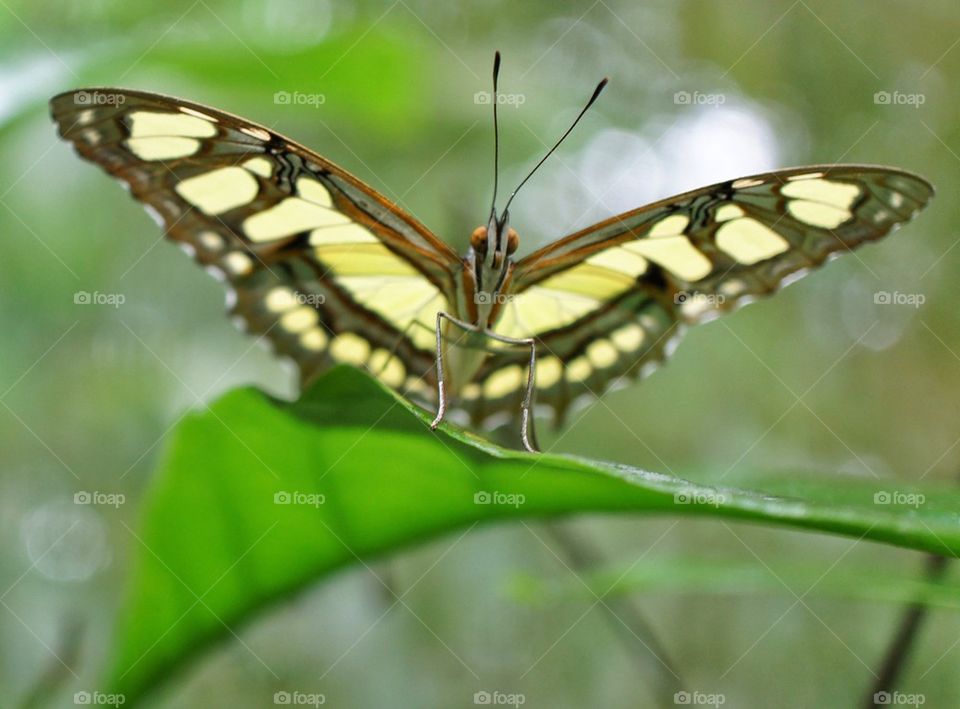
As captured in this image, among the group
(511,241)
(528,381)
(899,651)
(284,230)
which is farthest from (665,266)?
(899,651)

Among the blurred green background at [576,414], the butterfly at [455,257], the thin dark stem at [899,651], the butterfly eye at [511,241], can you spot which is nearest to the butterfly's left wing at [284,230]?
the butterfly at [455,257]

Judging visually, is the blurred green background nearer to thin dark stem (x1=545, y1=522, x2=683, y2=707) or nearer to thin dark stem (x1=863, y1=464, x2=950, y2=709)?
thin dark stem (x1=545, y1=522, x2=683, y2=707)

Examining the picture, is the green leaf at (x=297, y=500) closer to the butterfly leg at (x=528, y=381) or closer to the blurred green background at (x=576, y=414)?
the butterfly leg at (x=528, y=381)

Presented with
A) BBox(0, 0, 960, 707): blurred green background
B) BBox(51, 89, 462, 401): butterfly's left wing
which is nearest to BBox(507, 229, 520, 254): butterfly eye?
BBox(51, 89, 462, 401): butterfly's left wing

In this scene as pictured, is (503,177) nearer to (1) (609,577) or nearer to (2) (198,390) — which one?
(2) (198,390)

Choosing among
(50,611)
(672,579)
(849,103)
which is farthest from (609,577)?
(849,103)

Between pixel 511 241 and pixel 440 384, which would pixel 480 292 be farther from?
pixel 440 384
